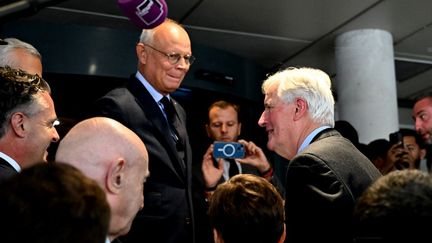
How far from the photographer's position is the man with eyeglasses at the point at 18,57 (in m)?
2.34

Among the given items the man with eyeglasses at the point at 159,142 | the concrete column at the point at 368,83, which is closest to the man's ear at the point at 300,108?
the man with eyeglasses at the point at 159,142

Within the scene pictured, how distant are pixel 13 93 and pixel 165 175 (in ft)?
1.82

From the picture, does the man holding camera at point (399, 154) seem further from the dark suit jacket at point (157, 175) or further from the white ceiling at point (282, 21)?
the dark suit jacket at point (157, 175)

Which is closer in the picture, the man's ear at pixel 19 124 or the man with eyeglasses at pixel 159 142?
the man's ear at pixel 19 124

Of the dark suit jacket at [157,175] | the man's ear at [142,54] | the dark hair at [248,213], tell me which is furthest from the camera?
the man's ear at [142,54]

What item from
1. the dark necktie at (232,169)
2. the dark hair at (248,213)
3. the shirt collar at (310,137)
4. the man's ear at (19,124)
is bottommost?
the dark hair at (248,213)

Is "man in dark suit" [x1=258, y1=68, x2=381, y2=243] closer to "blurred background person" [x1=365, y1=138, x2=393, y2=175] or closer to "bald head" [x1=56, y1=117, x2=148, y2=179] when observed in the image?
"bald head" [x1=56, y1=117, x2=148, y2=179]

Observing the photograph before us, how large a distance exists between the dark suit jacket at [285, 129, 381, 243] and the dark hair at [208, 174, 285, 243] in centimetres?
6

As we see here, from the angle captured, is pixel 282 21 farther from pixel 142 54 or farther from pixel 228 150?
pixel 142 54

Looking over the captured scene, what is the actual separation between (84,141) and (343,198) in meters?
0.73

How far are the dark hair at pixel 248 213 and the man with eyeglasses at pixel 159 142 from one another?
0.23 metres

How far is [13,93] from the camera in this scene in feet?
6.20

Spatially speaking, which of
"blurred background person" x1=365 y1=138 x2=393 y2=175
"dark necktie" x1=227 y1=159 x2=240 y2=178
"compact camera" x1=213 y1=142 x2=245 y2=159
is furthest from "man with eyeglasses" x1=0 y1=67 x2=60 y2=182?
"blurred background person" x1=365 y1=138 x2=393 y2=175

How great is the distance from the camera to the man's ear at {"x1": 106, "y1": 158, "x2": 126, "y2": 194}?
1410mm
